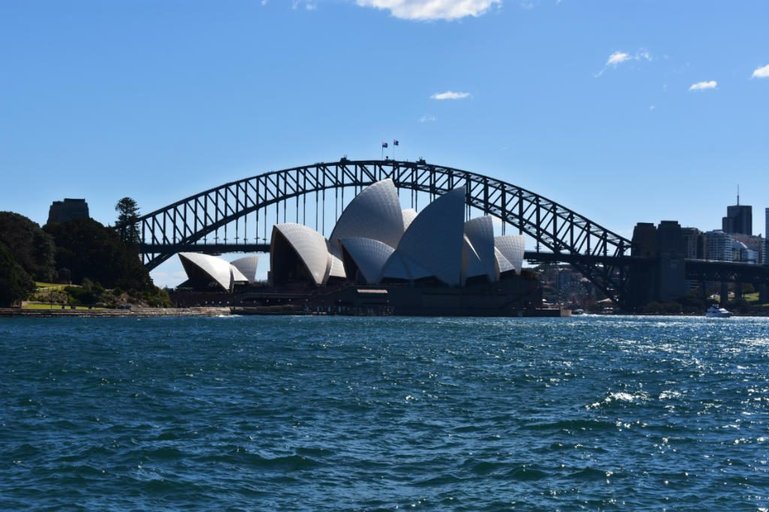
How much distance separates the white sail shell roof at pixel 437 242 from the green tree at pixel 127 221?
42.4 m

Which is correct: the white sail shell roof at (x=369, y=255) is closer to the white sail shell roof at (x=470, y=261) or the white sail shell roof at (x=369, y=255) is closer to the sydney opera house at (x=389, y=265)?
the sydney opera house at (x=389, y=265)

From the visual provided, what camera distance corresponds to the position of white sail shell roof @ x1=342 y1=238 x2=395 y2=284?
137250mm

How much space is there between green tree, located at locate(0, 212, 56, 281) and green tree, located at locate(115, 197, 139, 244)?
37.1 meters

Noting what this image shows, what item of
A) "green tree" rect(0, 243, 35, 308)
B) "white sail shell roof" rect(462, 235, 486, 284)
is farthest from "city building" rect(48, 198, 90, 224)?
"green tree" rect(0, 243, 35, 308)

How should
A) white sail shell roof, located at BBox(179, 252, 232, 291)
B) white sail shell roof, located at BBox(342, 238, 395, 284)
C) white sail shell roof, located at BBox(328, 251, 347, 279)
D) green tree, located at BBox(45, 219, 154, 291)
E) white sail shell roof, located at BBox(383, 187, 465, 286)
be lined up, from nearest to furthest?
green tree, located at BBox(45, 219, 154, 291) → white sail shell roof, located at BBox(383, 187, 465, 286) → white sail shell roof, located at BBox(342, 238, 395, 284) → white sail shell roof, located at BBox(328, 251, 347, 279) → white sail shell roof, located at BBox(179, 252, 232, 291)

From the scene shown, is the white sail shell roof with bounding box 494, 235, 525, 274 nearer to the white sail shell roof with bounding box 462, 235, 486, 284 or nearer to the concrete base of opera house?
the concrete base of opera house

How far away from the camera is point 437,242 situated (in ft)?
444

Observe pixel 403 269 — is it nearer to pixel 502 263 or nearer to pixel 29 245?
pixel 502 263

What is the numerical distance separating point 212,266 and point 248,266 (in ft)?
43.6

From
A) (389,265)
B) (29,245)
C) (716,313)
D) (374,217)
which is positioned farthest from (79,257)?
(716,313)

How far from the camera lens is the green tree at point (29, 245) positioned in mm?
113938

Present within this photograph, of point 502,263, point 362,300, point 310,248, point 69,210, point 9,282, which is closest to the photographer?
point 9,282

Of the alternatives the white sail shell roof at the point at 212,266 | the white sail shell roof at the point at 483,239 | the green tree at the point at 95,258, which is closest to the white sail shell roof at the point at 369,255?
the white sail shell roof at the point at 483,239

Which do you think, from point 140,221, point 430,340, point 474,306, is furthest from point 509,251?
point 430,340
